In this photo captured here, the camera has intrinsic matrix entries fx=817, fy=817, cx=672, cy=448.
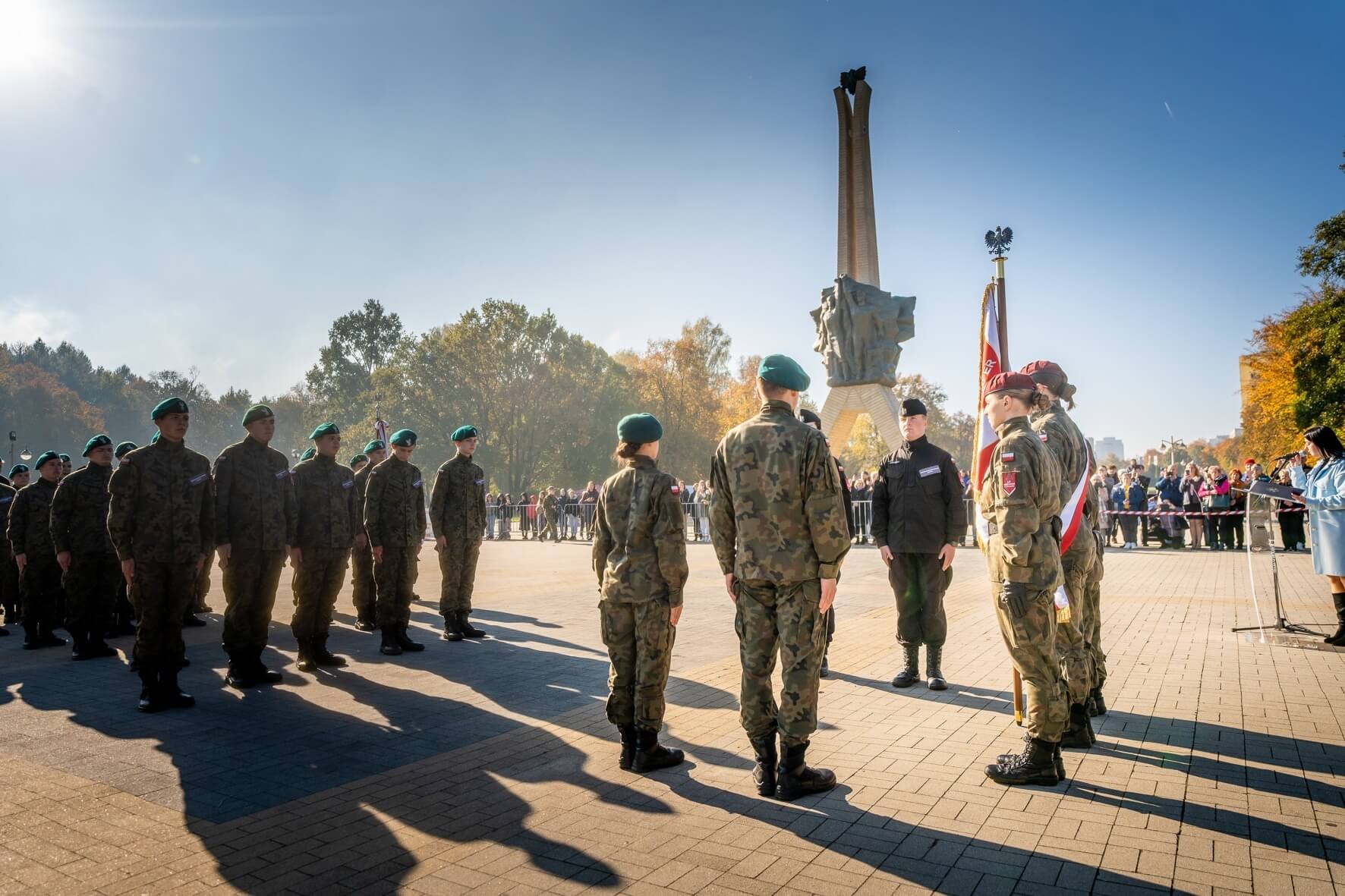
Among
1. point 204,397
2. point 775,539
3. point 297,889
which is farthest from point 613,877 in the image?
point 204,397

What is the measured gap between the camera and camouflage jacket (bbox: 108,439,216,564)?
6363 millimetres

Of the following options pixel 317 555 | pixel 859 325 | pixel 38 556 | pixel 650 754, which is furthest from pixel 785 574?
pixel 859 325

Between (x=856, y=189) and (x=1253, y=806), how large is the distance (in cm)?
2883

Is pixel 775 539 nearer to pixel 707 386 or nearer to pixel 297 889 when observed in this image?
pixel 297 889

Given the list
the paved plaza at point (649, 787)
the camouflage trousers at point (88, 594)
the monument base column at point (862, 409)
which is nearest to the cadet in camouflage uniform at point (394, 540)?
the paved plaza at point (649, 787)

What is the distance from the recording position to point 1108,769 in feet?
14.8

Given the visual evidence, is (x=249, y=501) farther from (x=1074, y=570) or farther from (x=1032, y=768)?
(x=1074, y=570)

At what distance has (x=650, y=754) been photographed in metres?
4.66

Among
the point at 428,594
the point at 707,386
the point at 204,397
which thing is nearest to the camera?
the point at 428,594

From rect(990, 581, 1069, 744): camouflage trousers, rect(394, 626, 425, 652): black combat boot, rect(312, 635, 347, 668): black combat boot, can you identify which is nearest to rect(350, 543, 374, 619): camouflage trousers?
rect(394, 626, 425, 652): black combat boot

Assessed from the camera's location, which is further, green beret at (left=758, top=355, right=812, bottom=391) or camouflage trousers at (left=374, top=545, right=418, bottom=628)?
camouflage trousers at (left=374, top=545, right=418, bottom=628)

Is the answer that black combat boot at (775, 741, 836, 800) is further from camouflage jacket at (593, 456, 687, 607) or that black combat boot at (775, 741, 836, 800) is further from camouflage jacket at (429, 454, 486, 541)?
camouflage jacket at (429, 454, 486, 541)

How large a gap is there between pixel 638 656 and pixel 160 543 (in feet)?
13.9

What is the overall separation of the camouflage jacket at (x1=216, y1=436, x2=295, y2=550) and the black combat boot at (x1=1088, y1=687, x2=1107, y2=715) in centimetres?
662
